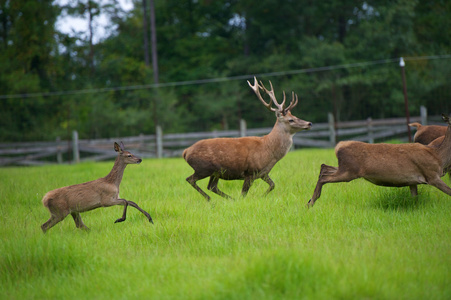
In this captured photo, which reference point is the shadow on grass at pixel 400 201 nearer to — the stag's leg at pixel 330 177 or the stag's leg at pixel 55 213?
the stag's leg at pixel 330 177

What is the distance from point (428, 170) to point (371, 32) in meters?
19.9

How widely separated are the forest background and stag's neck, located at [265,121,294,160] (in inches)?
542

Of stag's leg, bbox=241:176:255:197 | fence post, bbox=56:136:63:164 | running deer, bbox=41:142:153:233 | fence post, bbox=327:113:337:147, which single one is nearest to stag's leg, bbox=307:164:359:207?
stag's leg, bbox=241:176:255:197

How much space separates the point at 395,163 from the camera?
532 centimetres

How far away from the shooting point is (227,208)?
19.4ft

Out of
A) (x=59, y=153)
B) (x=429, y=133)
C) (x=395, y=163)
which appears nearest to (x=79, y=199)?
(x=395, y=163)

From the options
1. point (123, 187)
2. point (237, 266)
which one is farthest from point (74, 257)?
point (123, 187)

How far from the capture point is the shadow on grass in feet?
18.4

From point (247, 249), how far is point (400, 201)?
2388mm

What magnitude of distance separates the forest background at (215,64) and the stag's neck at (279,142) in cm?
1377

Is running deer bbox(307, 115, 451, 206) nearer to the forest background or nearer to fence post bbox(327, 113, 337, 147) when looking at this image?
fence post bbox(327, 113, 337, 147)

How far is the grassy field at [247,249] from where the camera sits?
335 cm

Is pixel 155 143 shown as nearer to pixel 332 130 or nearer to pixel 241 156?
pixel 332 130

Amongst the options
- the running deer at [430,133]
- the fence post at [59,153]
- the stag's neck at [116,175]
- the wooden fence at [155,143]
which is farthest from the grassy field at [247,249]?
the fence post at [59,153]
